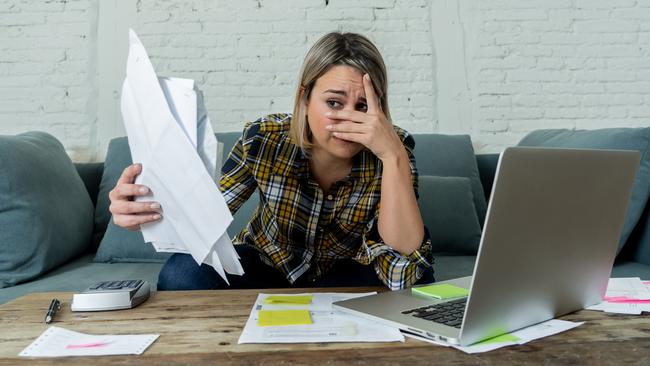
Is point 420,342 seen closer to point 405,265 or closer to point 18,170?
point 405,265

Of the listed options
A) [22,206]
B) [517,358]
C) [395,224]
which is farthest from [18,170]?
[517,358]

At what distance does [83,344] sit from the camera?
784mm

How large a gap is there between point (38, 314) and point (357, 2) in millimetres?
2127

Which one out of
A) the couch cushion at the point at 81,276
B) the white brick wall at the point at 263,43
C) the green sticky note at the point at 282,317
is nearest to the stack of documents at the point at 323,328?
the green sticky note at the point at 282,317

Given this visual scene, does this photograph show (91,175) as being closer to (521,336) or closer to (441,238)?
(441,238)

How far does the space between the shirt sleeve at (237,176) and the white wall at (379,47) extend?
1246mm

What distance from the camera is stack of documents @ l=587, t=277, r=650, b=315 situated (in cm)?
95

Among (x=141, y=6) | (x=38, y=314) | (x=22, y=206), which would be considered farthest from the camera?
(x=141, y=6)

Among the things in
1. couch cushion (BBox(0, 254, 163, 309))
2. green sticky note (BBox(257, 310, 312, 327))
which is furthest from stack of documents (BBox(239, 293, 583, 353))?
couch cushion (BBox(0, 254, 163, 309))

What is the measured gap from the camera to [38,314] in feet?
3.18

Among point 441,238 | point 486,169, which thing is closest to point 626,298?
point 441,238

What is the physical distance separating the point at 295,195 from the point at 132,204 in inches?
21.3

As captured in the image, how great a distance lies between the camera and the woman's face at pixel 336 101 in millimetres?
1319

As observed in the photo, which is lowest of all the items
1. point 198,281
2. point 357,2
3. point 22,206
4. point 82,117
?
point 198,281
